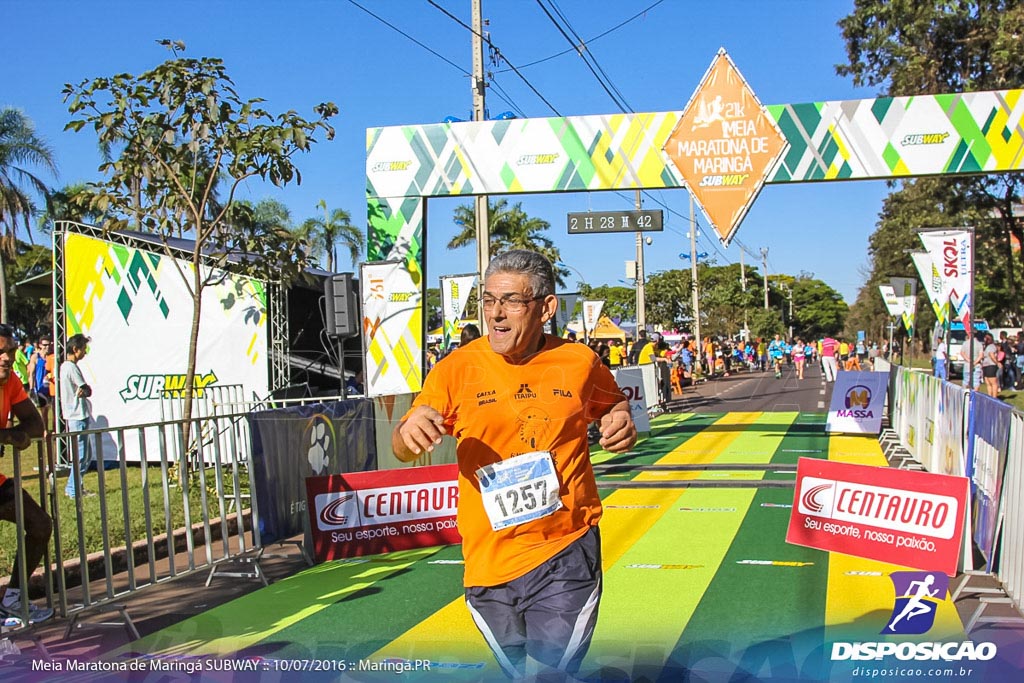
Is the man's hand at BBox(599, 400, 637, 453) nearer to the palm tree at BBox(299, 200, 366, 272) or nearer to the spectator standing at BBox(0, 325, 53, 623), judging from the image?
the spectator standing at BBox(0, 325, 53, 623)

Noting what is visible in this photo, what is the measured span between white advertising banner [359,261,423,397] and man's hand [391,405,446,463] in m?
10.6

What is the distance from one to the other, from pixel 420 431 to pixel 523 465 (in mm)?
386

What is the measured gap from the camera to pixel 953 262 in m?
13.1

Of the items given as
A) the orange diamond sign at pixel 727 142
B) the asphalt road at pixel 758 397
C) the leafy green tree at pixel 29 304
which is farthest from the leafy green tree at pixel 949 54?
the leafy green tree at pixel 29 304

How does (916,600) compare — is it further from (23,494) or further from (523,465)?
(23,494)

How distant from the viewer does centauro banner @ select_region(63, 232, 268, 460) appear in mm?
16125

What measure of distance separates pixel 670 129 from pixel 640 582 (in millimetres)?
7695

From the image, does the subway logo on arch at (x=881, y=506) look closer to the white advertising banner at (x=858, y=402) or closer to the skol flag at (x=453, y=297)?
the white advertising banner at (x=858, y=402)

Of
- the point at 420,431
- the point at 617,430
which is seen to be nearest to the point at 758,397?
the point at 617,430

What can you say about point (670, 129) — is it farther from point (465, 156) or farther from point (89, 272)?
point (89, 272)

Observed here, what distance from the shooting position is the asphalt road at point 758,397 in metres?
25.5

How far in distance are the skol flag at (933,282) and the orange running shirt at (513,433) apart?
11226mm

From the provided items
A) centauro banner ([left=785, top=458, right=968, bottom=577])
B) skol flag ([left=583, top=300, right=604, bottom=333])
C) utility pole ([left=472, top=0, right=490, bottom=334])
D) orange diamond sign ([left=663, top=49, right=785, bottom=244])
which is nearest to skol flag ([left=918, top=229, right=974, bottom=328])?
orange diamond sign ([left=663, top=49, right=785, bottom=244])

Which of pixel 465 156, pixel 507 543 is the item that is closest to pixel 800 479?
pixel 507 543
